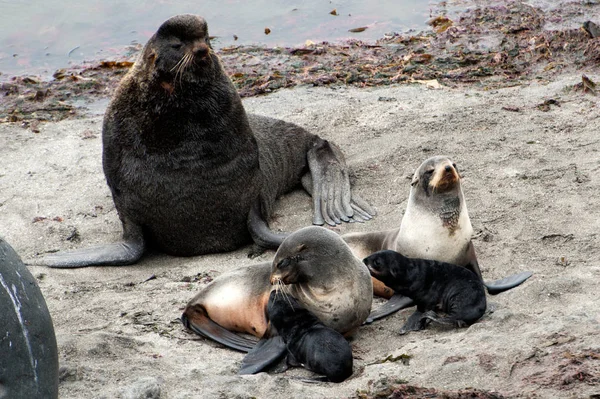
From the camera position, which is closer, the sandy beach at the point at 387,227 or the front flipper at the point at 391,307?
the sandy beach at the point at 387,227

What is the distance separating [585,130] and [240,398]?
14.5 feet

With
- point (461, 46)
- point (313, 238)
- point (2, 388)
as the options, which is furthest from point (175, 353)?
point (461, 46)

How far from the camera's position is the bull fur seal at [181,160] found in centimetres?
627

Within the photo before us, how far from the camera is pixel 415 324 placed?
4.71 m

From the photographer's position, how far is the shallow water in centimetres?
1278

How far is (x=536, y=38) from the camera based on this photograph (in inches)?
399

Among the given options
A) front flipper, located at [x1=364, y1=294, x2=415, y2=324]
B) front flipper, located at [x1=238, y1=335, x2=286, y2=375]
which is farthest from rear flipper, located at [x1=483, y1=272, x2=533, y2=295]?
front flipper, located at [x1=238, y1=335, x2=286, y2=375]

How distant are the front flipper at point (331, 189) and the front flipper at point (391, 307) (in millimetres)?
1686

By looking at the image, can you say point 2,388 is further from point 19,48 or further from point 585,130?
point 19,48

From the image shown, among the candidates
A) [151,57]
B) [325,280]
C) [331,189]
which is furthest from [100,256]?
[325,280]

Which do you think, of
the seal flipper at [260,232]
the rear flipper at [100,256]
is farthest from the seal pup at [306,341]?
the rear flipper at [100,256]

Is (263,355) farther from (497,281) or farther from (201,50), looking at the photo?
(201,50)

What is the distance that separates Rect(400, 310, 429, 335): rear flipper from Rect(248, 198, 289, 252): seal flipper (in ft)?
5.89

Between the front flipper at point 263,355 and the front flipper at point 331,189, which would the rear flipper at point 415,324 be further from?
the front flipper at point 331,189
